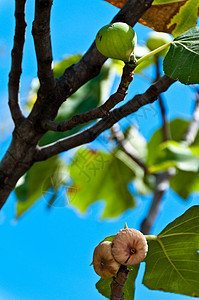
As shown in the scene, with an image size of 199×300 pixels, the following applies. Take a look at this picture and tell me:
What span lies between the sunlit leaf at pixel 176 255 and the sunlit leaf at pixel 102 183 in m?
1.20

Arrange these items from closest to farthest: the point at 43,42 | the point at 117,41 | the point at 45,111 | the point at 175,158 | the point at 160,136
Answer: the point at 117,41 < the point at 43,42 < the point at 45,111 < the point at 175,158 < the point at 160,136

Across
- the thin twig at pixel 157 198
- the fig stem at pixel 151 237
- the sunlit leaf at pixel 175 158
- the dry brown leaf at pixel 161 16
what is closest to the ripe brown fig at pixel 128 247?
the fig stem at pixel 151 237

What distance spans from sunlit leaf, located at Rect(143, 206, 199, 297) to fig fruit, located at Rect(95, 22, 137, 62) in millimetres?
294

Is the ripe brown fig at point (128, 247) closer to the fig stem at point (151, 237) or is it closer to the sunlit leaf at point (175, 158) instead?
the fig stem at point (151, 237)

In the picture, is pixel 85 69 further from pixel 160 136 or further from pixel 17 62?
pixel 160 136

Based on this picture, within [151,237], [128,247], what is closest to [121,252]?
[128,247]

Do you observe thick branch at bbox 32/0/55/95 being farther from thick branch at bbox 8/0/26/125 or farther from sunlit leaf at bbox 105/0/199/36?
sunlit leaf at bbox 105/0/199/36

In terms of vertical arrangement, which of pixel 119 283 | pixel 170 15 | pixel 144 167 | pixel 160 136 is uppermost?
pixel 160 136

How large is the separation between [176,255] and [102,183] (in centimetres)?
144

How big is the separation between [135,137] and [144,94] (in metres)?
1.49

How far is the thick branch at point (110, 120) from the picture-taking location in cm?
76

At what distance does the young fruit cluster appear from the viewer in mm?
568

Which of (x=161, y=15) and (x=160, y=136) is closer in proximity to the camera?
(x=161, y=15)

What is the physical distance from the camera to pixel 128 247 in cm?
57
